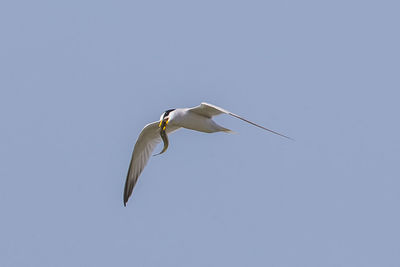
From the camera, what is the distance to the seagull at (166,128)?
1305cm

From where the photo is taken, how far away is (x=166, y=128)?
14.5 meters

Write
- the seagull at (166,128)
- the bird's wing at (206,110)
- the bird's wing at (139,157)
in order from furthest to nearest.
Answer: the bird's wing at (139,157), the seagull at (166,128), the bird's wing at (206,110)

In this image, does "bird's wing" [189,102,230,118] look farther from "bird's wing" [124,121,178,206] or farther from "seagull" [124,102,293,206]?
"bird's wing" [124,121,178,206]

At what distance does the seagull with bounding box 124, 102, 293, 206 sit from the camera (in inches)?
514

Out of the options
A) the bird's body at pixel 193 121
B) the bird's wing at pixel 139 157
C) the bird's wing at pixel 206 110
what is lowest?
the bird's wing at pixel 139 157

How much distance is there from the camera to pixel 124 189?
A: 1539cm

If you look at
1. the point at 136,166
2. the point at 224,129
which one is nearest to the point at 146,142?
the point at 136,166

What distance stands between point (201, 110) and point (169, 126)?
1.78 m

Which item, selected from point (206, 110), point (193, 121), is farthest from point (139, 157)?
point (206, 110)

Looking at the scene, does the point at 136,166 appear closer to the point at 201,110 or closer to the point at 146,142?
the point at 146,142

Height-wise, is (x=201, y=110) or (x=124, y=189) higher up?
(x=201, y=110)

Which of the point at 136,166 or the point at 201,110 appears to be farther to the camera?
the point at 136,166

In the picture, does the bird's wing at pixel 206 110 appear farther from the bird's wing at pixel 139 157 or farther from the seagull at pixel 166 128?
the bird's wing at pixel 139 157

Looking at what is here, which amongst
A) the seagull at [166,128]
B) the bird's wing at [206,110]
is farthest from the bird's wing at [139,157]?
the bird's wing at [206,110]
